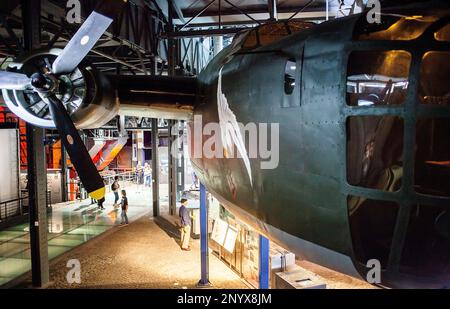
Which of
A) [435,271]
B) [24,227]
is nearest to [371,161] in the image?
[435,271]

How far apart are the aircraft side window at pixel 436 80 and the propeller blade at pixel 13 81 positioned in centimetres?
638

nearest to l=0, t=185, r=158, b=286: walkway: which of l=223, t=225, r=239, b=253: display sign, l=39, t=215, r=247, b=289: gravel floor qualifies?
l=39, t=215, r=247, b=289: gravel floor

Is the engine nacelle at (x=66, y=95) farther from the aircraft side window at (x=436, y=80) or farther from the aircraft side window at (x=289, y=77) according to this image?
the aircraft side window at (x=436, y=80)

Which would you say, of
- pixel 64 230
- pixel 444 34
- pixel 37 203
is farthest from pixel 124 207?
pixel 444 34

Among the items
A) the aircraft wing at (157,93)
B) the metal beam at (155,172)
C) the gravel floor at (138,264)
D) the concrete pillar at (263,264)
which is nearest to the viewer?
the aircraft wing at (157,93)

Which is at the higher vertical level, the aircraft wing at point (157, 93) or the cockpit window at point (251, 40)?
the cockpit window at point (251, 40)

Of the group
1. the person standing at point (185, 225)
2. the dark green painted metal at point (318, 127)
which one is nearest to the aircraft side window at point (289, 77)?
the dark green painted metal at point (318, 127)

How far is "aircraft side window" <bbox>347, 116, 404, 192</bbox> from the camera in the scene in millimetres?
3303

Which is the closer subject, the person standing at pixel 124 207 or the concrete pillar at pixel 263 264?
the concrete pillar at pixel 263 264

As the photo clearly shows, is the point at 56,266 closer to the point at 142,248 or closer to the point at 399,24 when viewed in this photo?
the point at 142,248

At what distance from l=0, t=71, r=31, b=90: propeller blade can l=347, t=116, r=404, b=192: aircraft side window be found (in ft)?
19.4

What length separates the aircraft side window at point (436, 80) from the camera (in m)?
3.72

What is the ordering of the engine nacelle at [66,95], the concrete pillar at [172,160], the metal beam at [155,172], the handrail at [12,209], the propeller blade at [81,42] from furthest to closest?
the metal beam at [155,172] → the concrete pillar at [172,160] → the handrail at [12,209] → the engine nacelle at [66,95] → the propeller blade at [81,42]

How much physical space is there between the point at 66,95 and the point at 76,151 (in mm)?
1454
